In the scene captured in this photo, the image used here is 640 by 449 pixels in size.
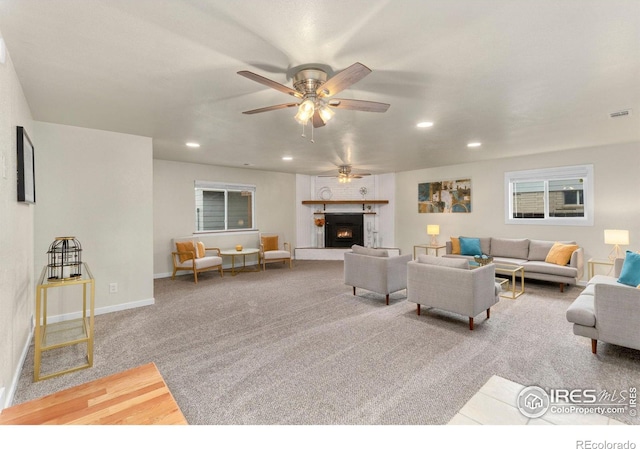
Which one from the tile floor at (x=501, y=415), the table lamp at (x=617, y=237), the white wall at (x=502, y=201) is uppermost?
the white wall at (x=502, y=201)

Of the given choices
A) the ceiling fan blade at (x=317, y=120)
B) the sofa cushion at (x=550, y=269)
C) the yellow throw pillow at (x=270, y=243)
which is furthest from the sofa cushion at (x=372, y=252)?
the yellow throw pillow at (x=270, y=243)

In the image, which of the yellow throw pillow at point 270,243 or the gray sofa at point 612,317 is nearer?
the gray sofa at point 612,317

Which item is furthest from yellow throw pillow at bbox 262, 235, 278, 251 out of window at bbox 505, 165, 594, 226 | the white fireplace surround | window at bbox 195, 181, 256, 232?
window at bbox 505, 165, 594, 226

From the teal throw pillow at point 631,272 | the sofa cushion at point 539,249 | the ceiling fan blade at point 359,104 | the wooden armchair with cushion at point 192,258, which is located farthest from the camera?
the wooden armchair with cushion at point 192,258

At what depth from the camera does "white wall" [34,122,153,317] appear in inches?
138

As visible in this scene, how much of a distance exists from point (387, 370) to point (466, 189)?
5.45 metres

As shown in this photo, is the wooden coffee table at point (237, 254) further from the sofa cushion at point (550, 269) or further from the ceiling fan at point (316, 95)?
the sofa cushion at point (550, 269)

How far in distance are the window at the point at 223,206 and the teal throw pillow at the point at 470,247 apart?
4957 millimetres

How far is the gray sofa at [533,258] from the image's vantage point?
4797mm

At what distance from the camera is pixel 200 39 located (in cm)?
190

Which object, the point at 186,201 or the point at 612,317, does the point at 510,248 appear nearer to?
the point at 612,317

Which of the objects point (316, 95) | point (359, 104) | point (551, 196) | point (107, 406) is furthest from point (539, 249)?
point (107, 406)

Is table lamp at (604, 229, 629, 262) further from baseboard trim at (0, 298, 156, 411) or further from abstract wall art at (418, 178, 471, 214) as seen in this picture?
baseboard trim at (0, 298, 156, 411)

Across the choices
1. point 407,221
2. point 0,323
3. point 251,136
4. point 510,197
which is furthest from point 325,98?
point 407,221
